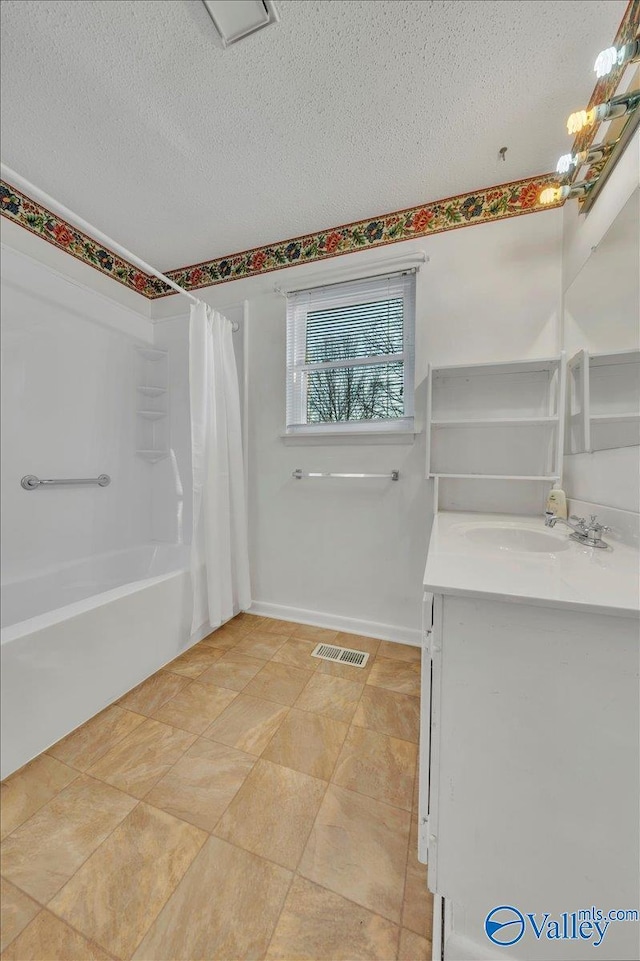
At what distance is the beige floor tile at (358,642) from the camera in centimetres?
178

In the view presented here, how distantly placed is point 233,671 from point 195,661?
0.73 feet

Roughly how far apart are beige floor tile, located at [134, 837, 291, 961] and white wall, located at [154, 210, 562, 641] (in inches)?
46.4

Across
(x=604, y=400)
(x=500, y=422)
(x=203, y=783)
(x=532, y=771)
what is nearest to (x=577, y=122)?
(x=604, y=400)

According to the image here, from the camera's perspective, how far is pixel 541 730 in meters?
0.59

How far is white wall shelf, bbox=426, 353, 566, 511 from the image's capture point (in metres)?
1.52

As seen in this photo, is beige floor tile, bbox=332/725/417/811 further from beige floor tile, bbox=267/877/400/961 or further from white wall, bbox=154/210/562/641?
white wall, bbox=154/210/562/641

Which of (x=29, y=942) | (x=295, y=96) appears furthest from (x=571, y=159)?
(x=29, y=942)

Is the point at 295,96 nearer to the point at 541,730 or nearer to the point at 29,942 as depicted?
the point at 541,730

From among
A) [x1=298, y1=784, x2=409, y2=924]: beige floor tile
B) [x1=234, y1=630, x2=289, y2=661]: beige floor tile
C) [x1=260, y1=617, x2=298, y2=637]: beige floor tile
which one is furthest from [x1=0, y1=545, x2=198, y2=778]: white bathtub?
[x1=298, y1=784, x2=409, y2=924]: beige floor tile

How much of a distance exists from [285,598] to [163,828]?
48.1 inches

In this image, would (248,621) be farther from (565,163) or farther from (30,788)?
(565,163)

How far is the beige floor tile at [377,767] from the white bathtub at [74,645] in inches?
36.5

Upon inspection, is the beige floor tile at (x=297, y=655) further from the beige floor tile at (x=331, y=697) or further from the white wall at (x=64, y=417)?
the white wall at (x=64, y=417)

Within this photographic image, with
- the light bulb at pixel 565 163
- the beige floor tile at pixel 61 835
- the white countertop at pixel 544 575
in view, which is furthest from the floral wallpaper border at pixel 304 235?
the beige floor tile at pixel 61 835
